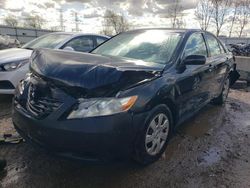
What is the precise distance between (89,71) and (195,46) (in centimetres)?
214

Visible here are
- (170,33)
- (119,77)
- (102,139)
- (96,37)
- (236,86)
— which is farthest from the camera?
(236,86)

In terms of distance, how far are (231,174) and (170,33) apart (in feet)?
6.90

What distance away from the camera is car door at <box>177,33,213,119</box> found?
345cm

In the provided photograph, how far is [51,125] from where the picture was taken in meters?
2.39

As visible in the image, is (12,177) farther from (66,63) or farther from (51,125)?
(66,63)

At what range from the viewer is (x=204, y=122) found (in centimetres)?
458

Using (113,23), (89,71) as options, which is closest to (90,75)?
(89,71)

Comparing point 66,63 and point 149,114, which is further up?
point 66,63

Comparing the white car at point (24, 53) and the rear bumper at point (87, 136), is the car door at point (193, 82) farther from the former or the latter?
the white car at point (24, 53)

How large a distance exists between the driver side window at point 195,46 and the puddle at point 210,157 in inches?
53.2

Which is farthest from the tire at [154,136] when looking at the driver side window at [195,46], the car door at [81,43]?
the car door at [81,43]

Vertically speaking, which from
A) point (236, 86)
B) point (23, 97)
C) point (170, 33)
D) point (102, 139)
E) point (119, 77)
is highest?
point (170, 33)

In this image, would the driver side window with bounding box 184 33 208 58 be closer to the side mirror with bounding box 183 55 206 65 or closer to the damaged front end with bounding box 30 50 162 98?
the side mirror with bounding box 183 55 206 65

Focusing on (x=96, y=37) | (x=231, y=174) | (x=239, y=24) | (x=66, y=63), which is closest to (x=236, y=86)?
(x=96, y=37)
